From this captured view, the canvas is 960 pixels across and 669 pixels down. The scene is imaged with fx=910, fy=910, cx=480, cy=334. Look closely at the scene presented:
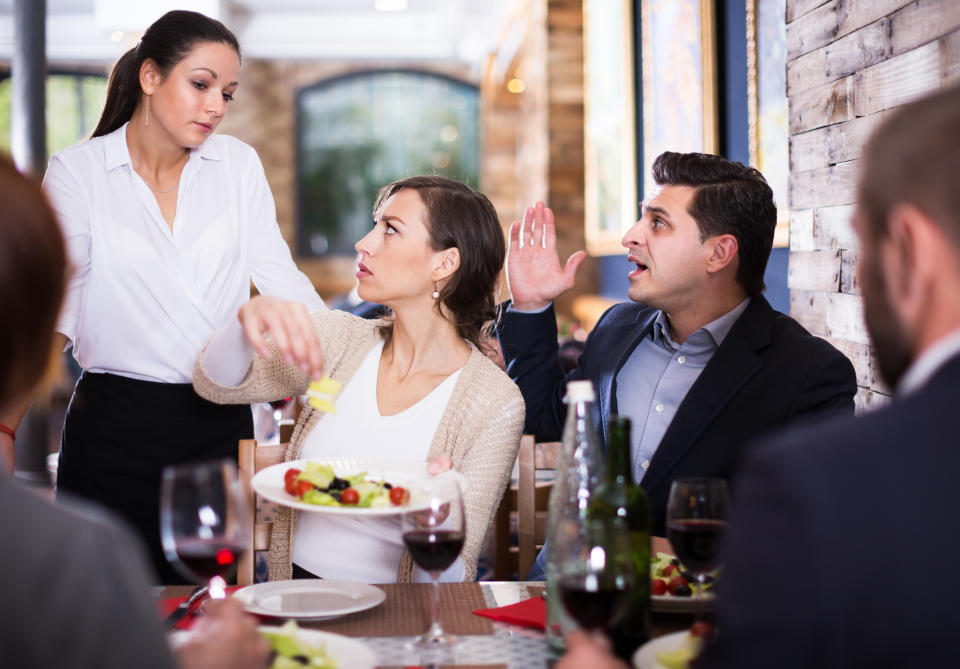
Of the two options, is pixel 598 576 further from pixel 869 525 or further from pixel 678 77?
pixel 678 77

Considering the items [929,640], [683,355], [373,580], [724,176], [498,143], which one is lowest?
[373,580]

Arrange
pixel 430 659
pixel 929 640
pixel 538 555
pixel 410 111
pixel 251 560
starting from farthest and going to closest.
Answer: pixel 410 111
pixel 538 555
pixel 251 560
pixel 430 659
pixel 929 640

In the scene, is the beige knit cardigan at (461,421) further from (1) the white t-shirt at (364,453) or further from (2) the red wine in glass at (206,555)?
(2) the red wine in glass at (206,555)

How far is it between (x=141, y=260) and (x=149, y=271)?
30mm

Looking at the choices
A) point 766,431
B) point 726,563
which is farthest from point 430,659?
point 766,431

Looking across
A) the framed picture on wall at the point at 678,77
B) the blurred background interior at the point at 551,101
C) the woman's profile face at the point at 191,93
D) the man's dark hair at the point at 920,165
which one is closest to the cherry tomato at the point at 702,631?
the man's dark hair at the point at 920,165

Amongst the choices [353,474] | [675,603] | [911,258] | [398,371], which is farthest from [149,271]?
[911,258]

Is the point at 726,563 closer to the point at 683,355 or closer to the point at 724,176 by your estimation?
the point at 683,355

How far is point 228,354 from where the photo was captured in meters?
1.69

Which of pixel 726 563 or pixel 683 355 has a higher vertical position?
pixel 683 355

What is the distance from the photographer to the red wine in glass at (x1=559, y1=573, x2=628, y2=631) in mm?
948

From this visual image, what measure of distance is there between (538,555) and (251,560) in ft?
1.92

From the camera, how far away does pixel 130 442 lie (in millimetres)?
2029

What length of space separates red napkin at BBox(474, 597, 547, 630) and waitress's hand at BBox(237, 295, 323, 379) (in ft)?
1.62
